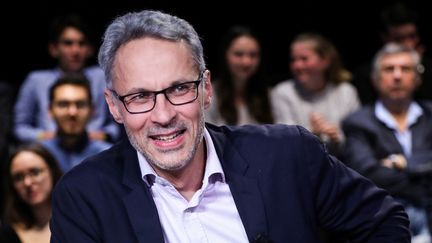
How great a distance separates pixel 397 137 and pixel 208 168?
2.50 meters

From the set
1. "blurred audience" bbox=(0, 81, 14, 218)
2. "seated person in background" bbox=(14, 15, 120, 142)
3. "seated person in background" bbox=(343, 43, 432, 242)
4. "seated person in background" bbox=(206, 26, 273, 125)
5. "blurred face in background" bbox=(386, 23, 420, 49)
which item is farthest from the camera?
"blurred face in background" bbox=(386, 23, 420, 49)

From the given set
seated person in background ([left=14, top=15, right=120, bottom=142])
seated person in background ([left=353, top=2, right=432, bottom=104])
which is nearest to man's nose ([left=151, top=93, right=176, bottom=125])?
seated person in background ([left=14, top=15, right=120, bottom=142])

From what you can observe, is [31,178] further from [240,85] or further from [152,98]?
[152,98]

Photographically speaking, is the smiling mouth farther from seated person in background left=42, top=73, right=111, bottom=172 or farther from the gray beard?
seated person in background left=42, top=73, right=111, bottom=172

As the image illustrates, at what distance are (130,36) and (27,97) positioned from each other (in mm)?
3187

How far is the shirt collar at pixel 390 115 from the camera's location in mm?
4500

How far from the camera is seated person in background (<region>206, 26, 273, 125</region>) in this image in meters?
4.94

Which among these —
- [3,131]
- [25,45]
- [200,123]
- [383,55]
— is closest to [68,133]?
[3,131]

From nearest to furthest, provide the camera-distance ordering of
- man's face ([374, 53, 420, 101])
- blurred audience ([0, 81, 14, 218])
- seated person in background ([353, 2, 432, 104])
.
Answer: man's face ([374, 53, 420, 101]) → blurred audience ([0, 81, 14, 218]) → seated person in background ([353, 2, 432, 104])

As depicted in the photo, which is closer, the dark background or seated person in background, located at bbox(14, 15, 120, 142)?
seated person in background, located at bbox(14, 15, 120, 142)

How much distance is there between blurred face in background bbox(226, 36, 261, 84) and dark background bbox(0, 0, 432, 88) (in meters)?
0.57

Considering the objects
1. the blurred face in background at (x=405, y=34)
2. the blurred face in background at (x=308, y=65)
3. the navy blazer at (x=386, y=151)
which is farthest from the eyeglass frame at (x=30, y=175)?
the blurred face in background at (x=405, y=34)

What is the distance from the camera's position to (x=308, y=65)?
509 cm

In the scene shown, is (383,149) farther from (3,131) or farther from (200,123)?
(200,123)
